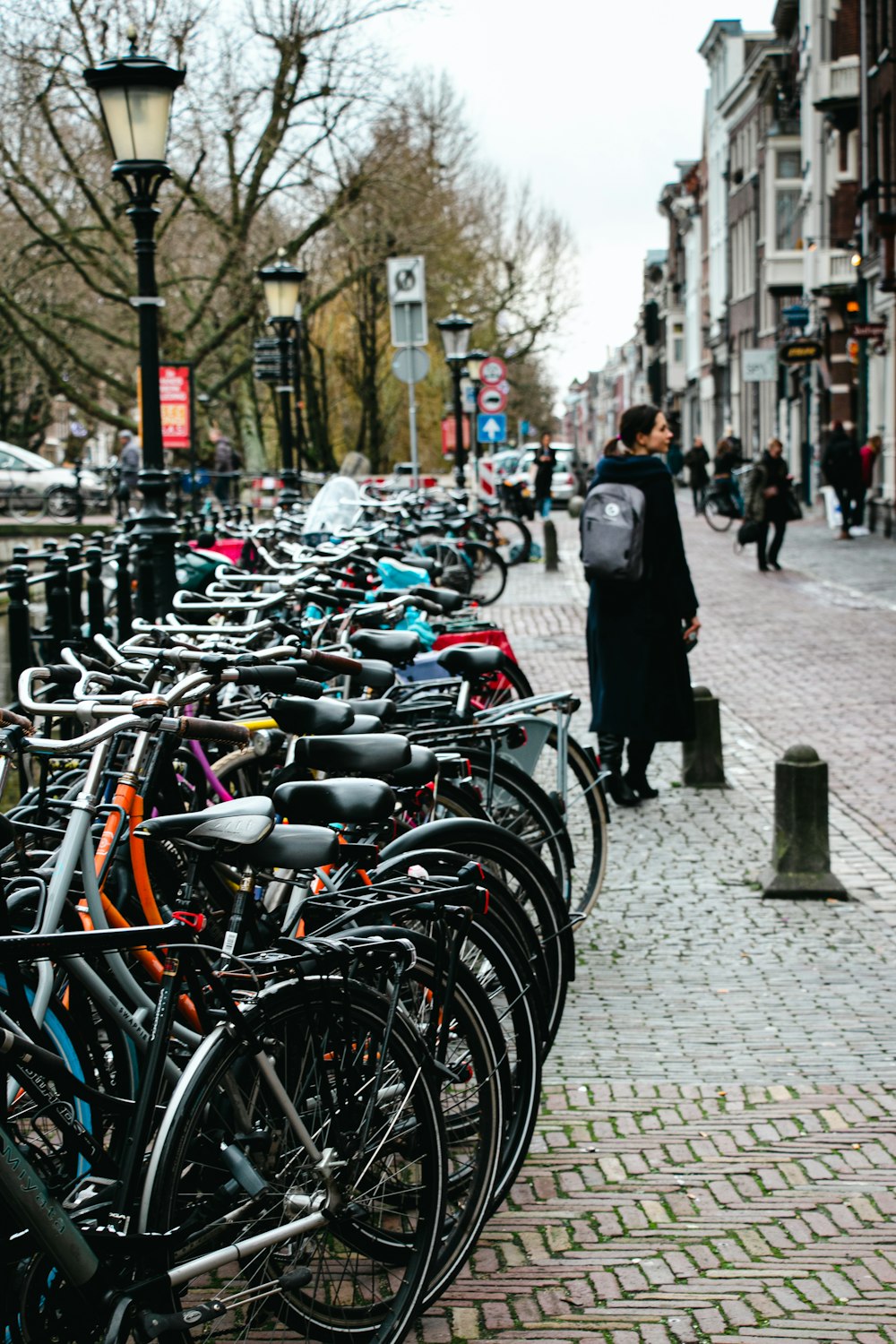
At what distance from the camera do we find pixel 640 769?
8.80 m

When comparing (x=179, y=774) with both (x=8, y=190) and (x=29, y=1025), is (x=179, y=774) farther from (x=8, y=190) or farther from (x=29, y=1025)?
(x=8, y=190)

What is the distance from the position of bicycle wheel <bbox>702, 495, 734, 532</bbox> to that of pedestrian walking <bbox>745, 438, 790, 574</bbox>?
10.1m

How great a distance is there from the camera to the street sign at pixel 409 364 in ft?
68.1

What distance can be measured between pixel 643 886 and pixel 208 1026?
4.46 meters

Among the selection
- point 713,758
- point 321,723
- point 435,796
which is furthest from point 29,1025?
point 713,758

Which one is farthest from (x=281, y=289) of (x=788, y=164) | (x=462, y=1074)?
(x=788, y=164)

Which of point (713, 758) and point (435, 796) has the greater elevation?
point (435, 796)

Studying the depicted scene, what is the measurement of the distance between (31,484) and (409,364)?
1837 cm

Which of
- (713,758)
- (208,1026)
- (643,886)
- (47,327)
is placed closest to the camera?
(208,1026)

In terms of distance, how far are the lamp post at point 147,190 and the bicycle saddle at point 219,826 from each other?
666 centimetres

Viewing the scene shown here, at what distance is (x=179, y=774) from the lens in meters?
4.39

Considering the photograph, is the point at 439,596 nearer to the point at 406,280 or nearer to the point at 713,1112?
the point at 713,1112

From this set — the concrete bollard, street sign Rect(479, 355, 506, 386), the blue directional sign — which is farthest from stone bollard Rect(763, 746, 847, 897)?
the blue directional sign

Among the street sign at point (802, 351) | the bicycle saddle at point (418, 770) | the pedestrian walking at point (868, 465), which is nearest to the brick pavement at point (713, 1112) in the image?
the bicycle saddle at point (418, 770)
